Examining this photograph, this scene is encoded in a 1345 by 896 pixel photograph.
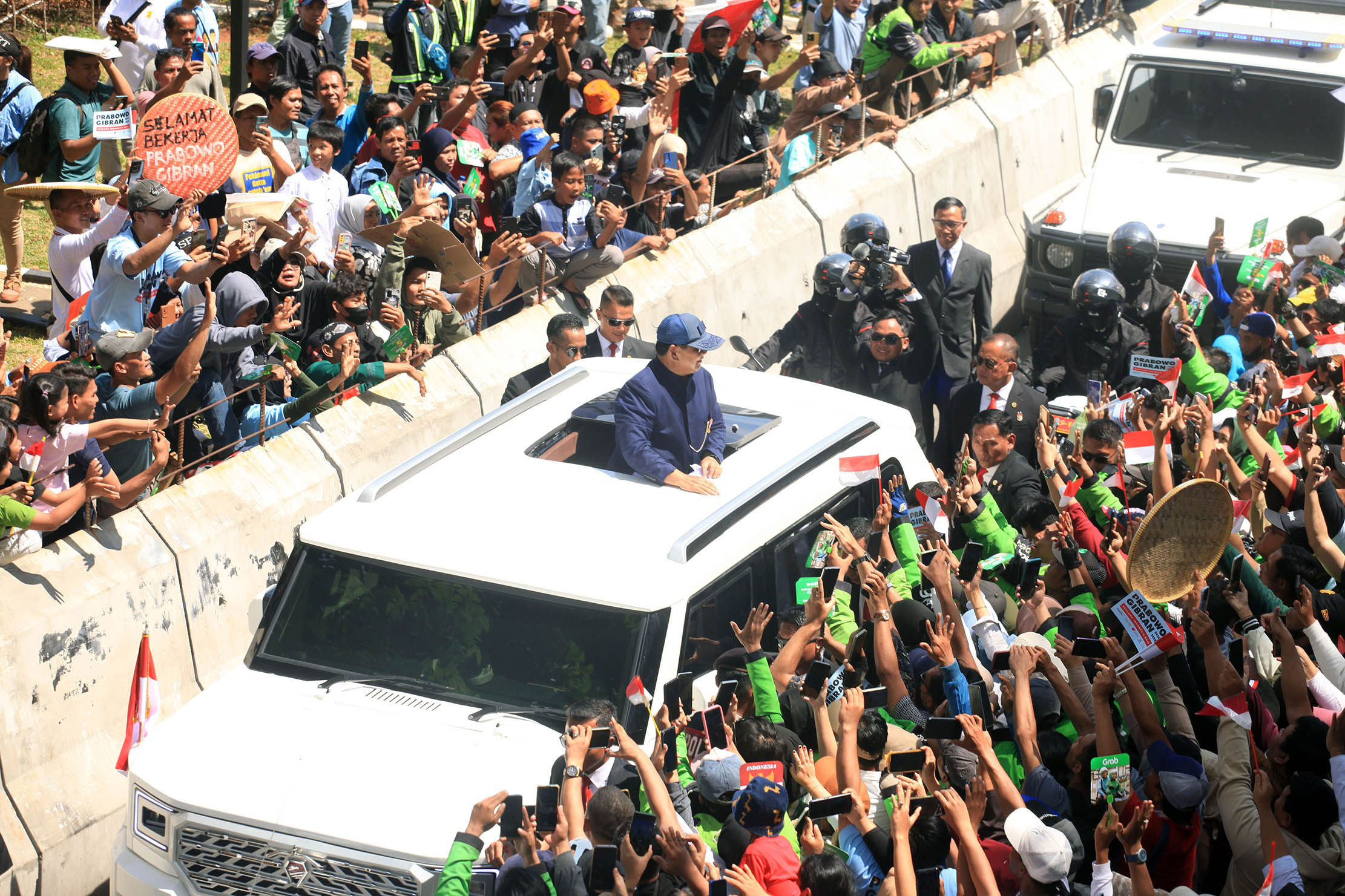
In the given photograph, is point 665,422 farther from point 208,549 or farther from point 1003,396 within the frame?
point 1003,396

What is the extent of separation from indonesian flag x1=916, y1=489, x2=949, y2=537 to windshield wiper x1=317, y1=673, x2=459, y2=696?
274 cm

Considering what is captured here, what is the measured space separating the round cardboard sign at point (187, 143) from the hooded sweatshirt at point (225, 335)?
69 cm

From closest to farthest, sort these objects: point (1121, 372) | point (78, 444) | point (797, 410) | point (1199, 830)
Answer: point (1199, 830)
point (78, 444)
point (797, 410)
point (1121, 372)

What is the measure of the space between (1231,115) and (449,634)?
10.6 m

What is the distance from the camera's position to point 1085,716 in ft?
21.8

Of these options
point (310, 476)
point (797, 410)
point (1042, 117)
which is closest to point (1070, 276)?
point (1042, 117)

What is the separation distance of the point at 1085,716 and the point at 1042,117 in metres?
11.5

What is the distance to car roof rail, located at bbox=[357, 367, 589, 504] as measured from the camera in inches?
301

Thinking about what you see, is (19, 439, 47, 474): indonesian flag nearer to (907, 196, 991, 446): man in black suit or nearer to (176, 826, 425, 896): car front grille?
(176, 826, 425, 896): car front grille

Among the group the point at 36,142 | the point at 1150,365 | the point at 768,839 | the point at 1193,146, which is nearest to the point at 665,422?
the point at 768,839

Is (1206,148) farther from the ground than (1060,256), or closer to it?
farther from the ground

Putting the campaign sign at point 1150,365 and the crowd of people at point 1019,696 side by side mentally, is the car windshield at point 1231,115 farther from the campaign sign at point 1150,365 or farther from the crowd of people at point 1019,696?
the campaign sign at point 1150,365

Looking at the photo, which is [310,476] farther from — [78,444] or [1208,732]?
[1208,732]

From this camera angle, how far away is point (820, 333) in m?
11.4
